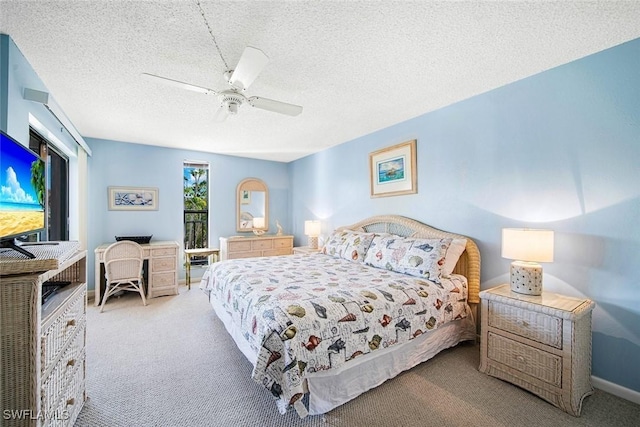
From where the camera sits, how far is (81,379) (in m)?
1.73

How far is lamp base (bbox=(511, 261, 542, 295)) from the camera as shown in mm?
2035

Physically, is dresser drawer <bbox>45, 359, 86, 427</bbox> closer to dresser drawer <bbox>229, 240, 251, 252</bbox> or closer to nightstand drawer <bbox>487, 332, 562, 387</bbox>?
nightstand drawer <bbox>487, 332, 562, 387</bbox>

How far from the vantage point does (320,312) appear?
1.74m

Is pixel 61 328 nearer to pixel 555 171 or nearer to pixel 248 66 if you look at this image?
pixel 248 66

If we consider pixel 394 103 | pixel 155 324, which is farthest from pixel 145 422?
pixel 394 103

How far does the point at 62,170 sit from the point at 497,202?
516cm

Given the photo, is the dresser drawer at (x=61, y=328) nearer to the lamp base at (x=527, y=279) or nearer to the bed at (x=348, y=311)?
the bed at (x=348, y=311)

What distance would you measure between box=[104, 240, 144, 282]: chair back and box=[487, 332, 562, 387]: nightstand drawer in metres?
4.01

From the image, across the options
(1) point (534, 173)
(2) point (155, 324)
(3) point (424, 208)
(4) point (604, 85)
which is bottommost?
(2) point (155, 324)

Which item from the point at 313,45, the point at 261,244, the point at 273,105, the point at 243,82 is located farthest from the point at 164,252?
the point at 313,45

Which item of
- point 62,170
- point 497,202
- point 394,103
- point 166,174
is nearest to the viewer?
point 497,202

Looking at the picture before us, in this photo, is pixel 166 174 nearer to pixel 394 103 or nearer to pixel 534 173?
pixel 394 103

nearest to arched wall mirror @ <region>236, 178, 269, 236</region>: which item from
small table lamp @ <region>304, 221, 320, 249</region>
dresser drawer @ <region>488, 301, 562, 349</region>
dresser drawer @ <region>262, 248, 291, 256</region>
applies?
dresser drawer @ <region>262, 248, 291, 256</region>

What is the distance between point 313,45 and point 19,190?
181cm
